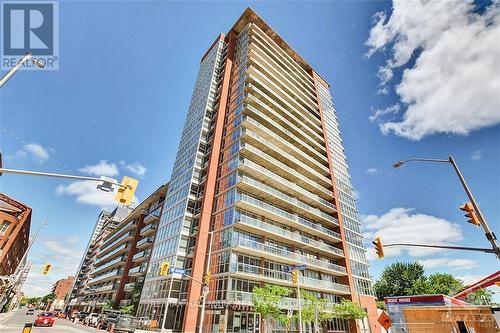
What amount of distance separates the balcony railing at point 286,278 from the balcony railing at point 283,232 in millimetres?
4823

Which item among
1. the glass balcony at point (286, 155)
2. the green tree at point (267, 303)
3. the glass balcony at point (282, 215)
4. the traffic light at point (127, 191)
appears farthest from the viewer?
the glass balcony at point (286, 155)

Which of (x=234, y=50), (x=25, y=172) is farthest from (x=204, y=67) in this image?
(x=25, y=172)

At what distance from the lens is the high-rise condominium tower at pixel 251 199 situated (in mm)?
31391

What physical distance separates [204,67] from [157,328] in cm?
5207

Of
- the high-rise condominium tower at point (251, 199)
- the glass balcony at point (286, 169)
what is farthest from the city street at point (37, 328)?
the glass balcony at point (286, 169)

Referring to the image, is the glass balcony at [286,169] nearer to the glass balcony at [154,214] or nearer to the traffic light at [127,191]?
the glass balcony at [154,214]

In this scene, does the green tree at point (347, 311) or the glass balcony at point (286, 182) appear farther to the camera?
the glass balcony at point (286, 182)

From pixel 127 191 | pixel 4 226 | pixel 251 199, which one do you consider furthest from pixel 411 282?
pixel 4 226

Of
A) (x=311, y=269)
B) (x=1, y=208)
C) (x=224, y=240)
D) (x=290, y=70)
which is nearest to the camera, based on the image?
(x=224, y=240)

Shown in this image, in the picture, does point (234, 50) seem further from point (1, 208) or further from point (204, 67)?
point (1, 208)

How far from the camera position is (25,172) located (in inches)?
346

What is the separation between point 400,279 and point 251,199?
54427mm

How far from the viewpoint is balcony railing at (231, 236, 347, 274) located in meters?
31.4

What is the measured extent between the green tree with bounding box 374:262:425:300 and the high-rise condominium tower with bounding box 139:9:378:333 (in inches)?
1024
